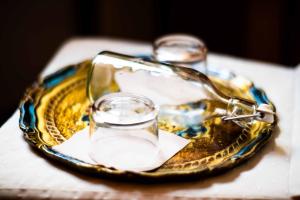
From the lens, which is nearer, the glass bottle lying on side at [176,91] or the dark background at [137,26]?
the glass bottle lying on side at [176,91]

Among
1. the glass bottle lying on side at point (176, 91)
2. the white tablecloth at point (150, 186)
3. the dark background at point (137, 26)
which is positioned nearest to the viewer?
the white tablecloth at point (150, 186)

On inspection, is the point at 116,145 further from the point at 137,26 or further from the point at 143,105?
the point at 137,26

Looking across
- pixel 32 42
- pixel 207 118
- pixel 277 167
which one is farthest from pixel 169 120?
pixel 32 42

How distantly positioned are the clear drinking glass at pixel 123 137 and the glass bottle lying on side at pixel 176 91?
0.22ft

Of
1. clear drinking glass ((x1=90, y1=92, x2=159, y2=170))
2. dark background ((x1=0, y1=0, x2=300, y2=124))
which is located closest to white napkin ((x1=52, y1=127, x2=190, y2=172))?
clear drinking glass ((x1=90, y1=92, x2=159, y2=170))

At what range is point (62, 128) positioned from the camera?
0.59m

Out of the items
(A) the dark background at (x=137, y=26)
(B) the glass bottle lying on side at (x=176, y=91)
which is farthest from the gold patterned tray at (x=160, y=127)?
(A) the dark background at (x=137, y=26)

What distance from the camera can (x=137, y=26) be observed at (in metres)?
1.48

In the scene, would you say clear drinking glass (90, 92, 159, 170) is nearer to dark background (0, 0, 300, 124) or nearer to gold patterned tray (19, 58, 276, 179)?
gold patterned tray (19, 58, 276, 179)

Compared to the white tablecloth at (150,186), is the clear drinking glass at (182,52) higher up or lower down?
higher up

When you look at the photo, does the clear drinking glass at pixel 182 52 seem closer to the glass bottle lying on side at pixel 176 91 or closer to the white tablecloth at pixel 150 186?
the glass bottle lying on side at pixel 176 91

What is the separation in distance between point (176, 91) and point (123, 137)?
0.15 m

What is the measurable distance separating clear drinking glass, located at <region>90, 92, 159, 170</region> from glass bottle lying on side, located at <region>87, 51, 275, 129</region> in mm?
67

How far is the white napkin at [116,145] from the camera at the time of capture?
0.51m
